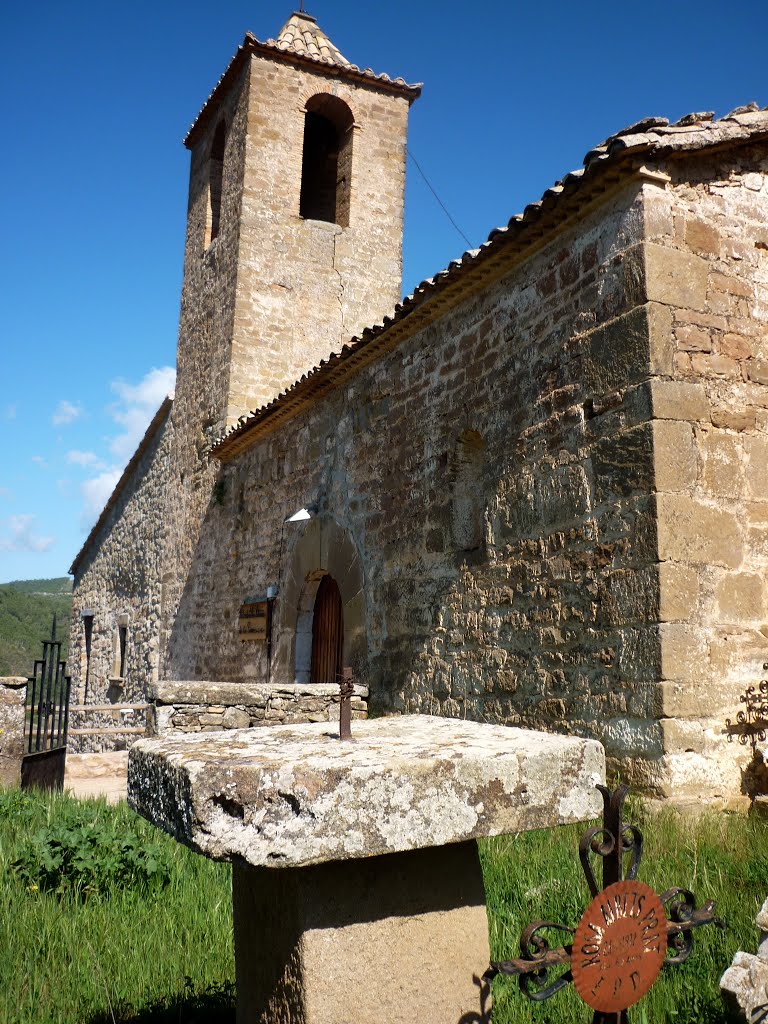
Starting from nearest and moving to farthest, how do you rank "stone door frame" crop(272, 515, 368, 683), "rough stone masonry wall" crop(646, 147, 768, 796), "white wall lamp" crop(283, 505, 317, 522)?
"rough stone masonry wall" crop(646, 147, 768, 796), "stone door frame" crop(272, 515, 368, 683), "white wall lamp" crop(283, 505, 317, 522)

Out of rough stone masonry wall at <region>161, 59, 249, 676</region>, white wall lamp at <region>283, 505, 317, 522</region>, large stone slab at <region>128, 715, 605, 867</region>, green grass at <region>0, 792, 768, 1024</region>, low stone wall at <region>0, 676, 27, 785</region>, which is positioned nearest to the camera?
large stone slab at <region>128, 715, 605, 867</region>

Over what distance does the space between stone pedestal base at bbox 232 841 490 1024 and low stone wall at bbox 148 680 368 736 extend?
4862 millimetres

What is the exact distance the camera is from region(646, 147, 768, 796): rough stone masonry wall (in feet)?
15.4

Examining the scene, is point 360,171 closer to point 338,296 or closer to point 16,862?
point 338,296

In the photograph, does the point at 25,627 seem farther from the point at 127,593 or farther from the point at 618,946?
the point at 618,946

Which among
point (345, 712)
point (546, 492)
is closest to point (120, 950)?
point (345, 712)

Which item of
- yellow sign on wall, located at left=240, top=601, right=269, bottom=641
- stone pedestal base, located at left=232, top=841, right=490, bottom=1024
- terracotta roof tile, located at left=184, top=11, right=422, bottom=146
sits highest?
terracotta roof tile, located at left=184, top=11, right=422, bottom=146

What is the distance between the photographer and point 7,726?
7.06 meters

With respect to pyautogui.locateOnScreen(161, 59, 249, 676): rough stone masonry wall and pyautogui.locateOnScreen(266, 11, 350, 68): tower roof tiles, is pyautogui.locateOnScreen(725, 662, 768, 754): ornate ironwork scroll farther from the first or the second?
pyautogui.locateOnScreen(266, 11, 350, 68): tower roof tiles

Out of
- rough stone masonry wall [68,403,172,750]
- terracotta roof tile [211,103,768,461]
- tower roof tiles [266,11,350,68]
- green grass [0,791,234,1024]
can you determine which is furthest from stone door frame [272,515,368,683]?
tower roof tiles [266,11,350,68]

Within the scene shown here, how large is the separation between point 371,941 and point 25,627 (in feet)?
131

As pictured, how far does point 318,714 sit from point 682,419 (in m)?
4.02

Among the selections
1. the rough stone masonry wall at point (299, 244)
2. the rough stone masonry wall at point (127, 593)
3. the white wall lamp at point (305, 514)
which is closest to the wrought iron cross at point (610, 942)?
the white wall lamp at point (305, 514)

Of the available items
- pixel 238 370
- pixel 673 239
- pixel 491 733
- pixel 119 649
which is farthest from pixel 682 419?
pixel 119 649
